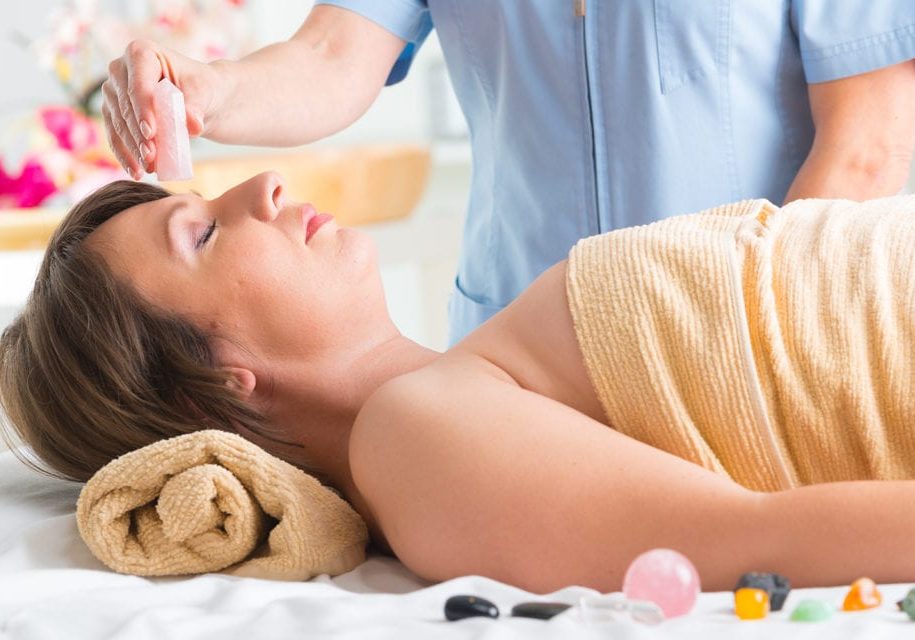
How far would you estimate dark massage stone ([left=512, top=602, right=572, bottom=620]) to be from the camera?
1001 mm

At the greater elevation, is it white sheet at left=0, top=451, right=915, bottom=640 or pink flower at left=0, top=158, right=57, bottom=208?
pink flower at left=0, top=158, right=57, bottom=208

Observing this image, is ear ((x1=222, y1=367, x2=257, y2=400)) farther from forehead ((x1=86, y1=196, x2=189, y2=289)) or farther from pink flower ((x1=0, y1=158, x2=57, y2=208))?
pink flower ((x1=0, y1=158, x2=57, y2=208))

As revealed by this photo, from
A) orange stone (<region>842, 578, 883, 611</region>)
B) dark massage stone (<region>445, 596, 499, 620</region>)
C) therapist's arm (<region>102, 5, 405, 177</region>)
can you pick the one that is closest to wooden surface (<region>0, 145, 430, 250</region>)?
therapist's arm (<region>102, 5, 405, 177</region>)

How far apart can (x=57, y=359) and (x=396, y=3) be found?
865mm

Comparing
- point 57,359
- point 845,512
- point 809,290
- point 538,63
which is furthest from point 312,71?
point 845,512

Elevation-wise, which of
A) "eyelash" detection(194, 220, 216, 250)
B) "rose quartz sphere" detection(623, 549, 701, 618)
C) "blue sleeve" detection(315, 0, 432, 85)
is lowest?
"rose quartz sphere" detection(623, 549, 701, 618)

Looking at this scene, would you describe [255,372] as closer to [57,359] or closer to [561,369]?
[57,359]

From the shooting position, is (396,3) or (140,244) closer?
(140,244)

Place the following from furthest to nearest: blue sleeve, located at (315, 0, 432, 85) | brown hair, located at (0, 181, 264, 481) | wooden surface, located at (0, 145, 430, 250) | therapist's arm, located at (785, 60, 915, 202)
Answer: wooden surface, located at (0, 145, 430, 250) → blue sleeve, located at (315, 0, 432, 85) → therapist's arm, located at (785, 60, 915, 202) → brown hair, located at (0, 181, 264, 481)

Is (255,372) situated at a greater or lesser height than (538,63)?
lesser

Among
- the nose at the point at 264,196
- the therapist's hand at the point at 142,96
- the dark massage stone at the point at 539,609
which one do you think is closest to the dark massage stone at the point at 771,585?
the dark massage stone at the point at 539,609

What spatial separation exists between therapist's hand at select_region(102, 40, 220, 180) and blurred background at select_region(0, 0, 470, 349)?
3.72ft

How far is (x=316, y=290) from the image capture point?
1437 millimetres

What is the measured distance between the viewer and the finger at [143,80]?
147 centimetres
